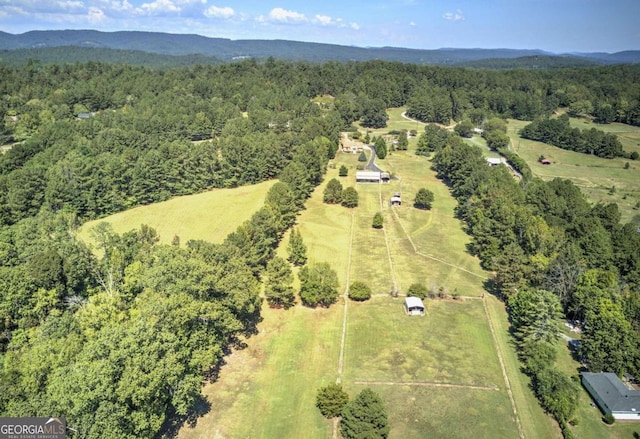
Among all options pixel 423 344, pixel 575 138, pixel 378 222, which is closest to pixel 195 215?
pixel 378 222

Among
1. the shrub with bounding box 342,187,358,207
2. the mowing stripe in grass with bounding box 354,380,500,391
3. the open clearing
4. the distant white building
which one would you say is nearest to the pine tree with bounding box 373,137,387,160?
the distant white building

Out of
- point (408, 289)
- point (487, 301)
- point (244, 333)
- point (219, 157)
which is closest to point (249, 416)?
point (244, 333)

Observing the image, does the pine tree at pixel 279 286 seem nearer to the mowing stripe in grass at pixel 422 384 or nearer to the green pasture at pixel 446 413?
the mowing stripe in grass at pixel 422 384

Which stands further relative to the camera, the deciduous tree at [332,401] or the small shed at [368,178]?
the small shed at [368,178]

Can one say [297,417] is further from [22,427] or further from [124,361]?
[22,427]

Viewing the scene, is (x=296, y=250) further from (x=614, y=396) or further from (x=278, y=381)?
(x=614, y=396)

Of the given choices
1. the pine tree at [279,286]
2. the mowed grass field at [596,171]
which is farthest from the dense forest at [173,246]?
the mowed grass field at [596,171]
